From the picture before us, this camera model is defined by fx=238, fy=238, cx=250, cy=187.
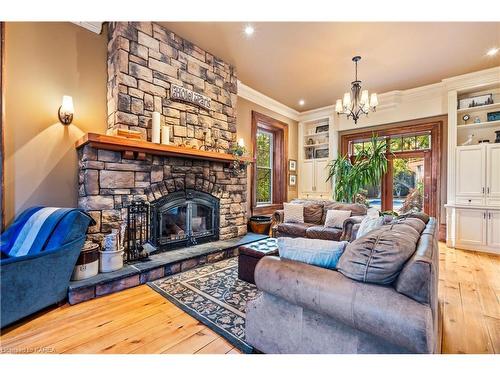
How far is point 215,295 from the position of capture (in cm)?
233

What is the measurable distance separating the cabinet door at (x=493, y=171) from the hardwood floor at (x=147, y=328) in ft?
7.23

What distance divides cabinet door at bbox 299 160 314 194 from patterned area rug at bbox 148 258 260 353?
3766 mm

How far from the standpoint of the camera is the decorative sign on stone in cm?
332

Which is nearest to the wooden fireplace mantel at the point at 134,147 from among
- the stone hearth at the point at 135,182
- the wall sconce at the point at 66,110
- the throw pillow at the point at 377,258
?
the stone hearth at the point at 135,182

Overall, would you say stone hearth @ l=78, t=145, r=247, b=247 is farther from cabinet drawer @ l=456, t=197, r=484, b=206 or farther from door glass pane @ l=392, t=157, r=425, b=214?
cabinet drawer @ l=456, t=197, r=484, b=206

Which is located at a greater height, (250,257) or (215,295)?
(250,257)

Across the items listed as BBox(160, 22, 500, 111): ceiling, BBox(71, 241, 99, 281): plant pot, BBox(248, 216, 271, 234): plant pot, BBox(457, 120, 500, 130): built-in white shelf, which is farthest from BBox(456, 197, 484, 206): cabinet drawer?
BBox(71, 241, 99, 281): plant pot

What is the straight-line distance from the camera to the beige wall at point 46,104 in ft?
7.89

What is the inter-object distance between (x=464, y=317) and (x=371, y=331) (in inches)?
65.5

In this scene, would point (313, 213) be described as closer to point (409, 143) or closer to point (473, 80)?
point (409, 143)

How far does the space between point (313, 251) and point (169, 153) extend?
2357 millimetres

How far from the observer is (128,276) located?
253 cm

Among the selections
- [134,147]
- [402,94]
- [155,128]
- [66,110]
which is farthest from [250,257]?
[402,94]
